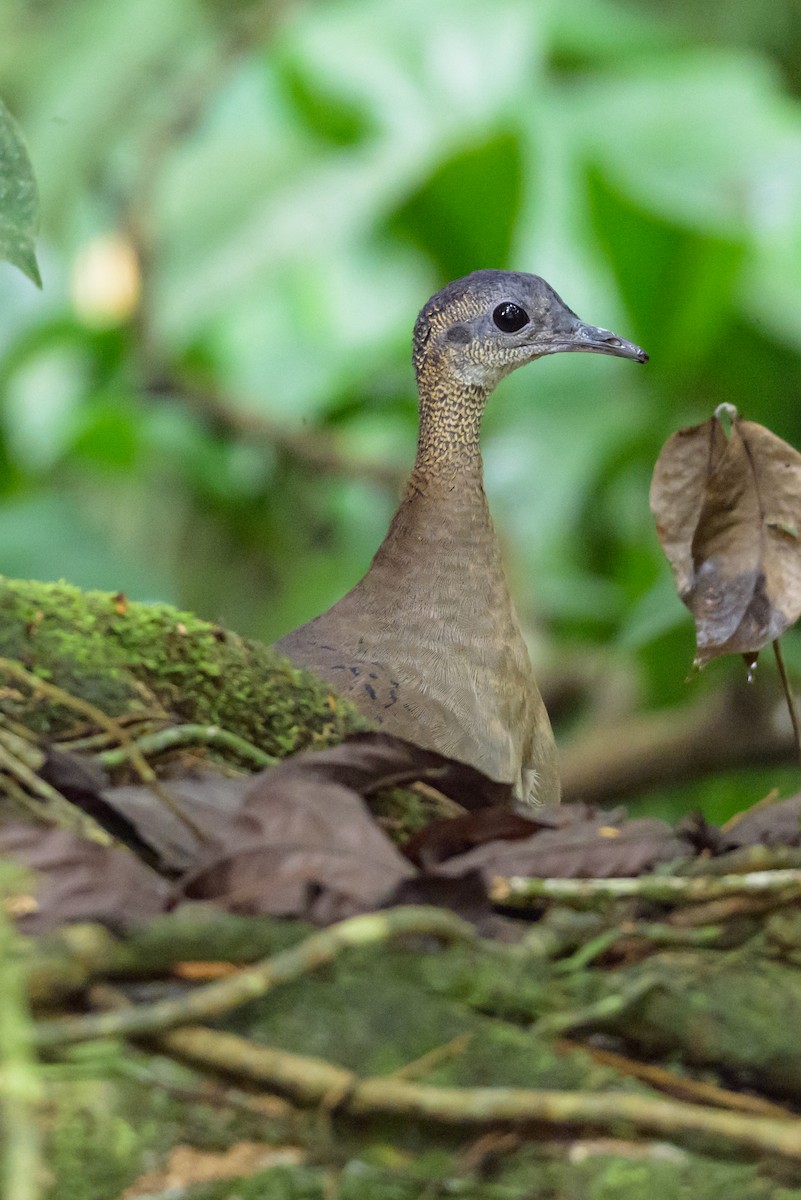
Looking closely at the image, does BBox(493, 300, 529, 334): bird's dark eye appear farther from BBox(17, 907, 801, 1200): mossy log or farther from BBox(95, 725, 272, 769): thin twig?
BBox(17, 907, 801, 1200): mossy log

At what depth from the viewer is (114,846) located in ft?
4.39

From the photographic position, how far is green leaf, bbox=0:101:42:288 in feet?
5.55

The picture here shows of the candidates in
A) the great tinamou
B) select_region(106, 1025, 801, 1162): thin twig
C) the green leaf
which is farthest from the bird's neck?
select_region(106, 1025, 801, 1162): thin twig

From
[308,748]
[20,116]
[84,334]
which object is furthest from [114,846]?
[20,116]

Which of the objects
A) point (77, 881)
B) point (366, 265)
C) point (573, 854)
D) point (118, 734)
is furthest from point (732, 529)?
point (366, 265)

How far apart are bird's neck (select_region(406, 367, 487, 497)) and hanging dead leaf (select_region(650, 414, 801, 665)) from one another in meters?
0.84

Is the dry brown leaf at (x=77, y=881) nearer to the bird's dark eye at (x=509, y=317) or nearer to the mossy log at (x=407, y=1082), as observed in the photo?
the mossy log at (x=407, y=1082)

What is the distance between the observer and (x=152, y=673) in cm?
166

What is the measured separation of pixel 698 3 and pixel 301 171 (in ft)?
9.70

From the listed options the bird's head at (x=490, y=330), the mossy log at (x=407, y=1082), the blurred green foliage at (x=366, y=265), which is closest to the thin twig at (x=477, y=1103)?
the mossy log at (x=407, y=1082)

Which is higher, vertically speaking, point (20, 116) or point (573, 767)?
point (20, 116)

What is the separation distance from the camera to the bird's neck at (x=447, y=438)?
2691 mm

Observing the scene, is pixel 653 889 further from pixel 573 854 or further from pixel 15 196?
pixel 15 196

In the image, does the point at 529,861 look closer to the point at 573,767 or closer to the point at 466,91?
the point at 573,767
